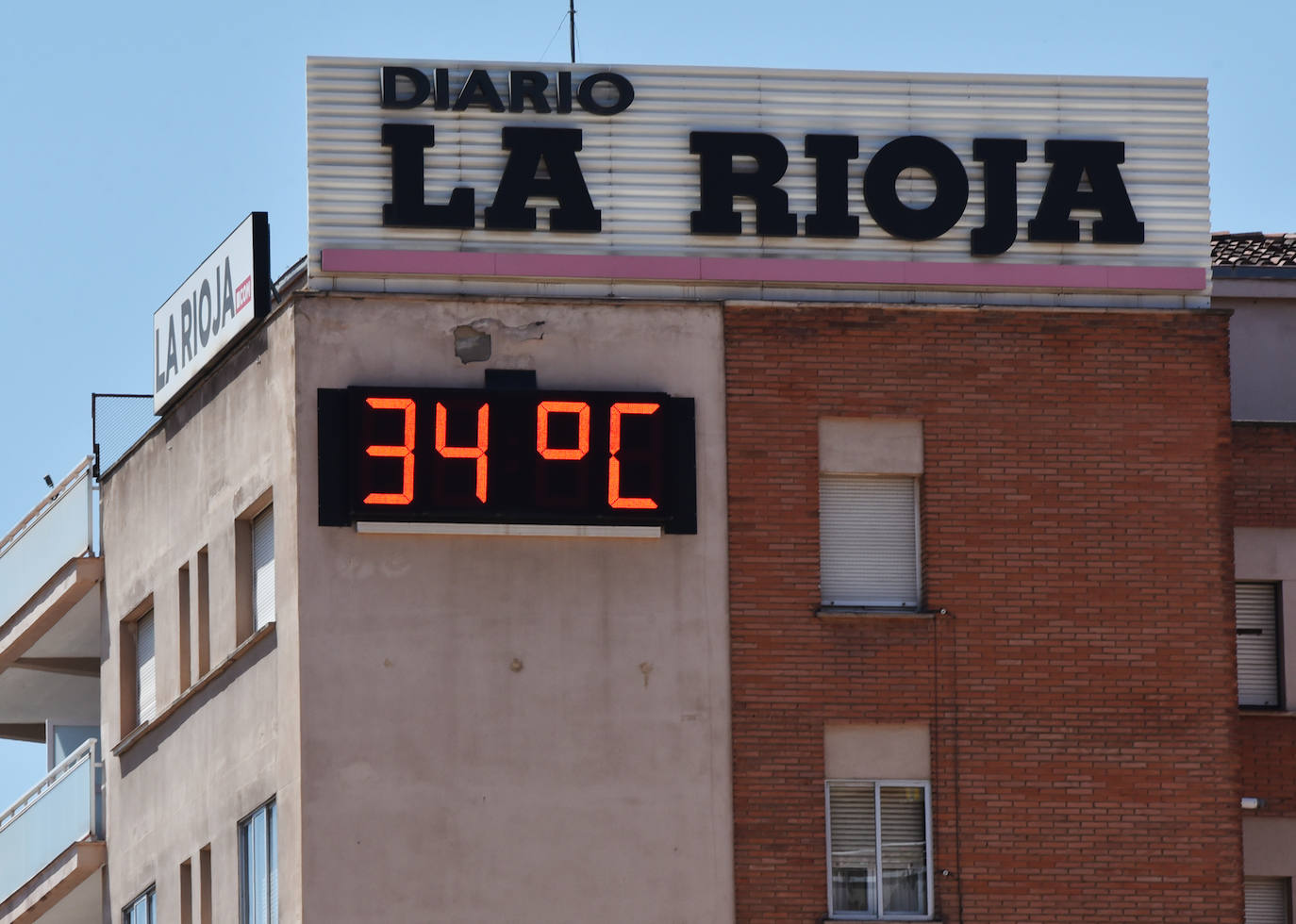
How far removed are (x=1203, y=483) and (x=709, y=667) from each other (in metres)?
6.22

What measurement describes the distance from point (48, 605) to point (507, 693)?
1026 centimetres

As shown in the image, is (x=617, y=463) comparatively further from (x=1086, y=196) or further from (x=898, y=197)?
(x=1086, y=196)

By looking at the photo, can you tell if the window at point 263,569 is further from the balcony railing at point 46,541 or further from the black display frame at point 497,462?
the balcony railing at point 46,541

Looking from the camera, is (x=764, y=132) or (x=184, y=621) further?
(x=184, y=621)

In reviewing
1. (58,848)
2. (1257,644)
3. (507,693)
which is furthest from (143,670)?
(1257,644)

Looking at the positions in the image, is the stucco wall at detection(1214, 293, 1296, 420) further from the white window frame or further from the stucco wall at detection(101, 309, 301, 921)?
the white window frame

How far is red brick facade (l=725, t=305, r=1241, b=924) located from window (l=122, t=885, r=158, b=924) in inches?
349

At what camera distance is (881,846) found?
131 ft

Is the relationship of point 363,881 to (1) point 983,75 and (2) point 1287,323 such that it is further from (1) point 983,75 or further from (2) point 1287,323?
(2) point 1287,323

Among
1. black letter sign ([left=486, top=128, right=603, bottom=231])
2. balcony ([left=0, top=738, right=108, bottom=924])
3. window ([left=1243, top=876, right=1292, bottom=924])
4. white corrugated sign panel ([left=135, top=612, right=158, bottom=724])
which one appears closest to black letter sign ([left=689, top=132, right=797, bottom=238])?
black letter sign ([left=486, top=128, right=603, bottom=231])

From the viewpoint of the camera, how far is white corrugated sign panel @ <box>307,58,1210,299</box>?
40.8m

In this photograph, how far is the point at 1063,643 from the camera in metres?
40.3

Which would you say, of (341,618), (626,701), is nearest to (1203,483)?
(626,701)

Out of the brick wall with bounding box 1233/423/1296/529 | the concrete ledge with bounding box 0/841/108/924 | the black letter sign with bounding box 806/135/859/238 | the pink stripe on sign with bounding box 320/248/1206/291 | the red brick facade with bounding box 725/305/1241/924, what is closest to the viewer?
the red brick facade with bounding box 725/305/1241/924
